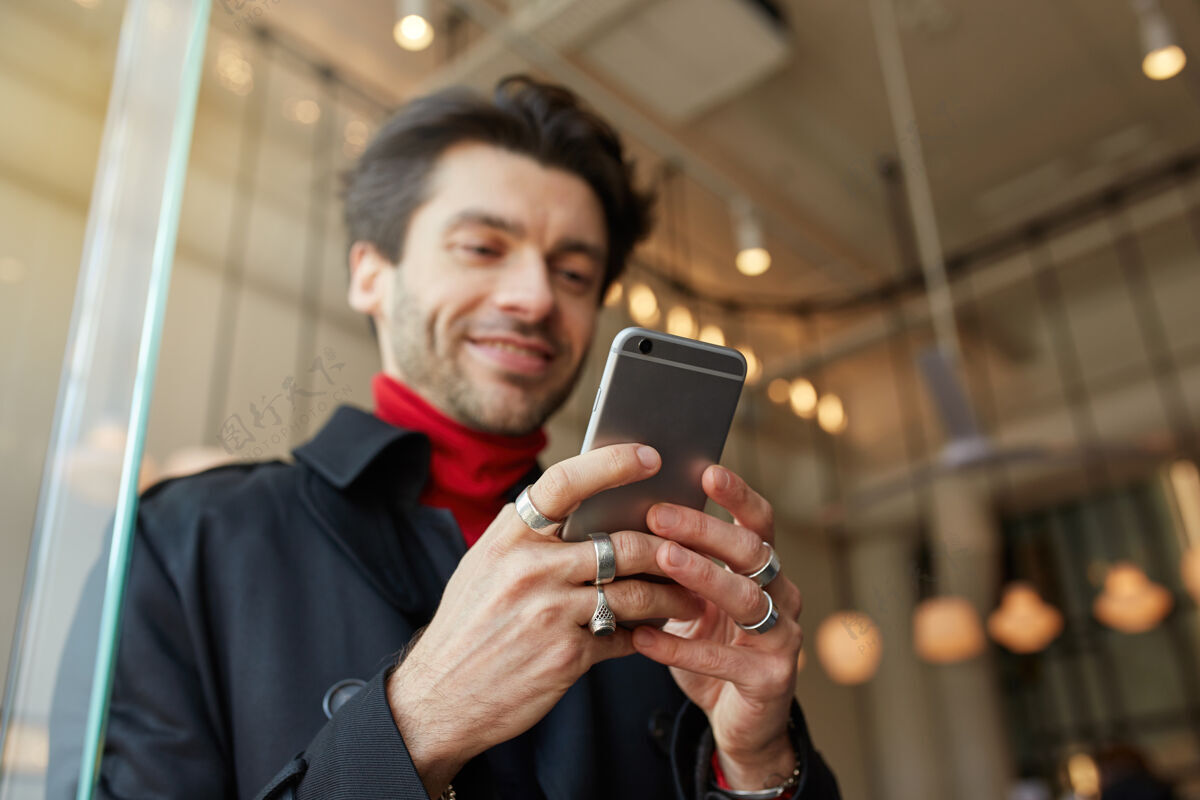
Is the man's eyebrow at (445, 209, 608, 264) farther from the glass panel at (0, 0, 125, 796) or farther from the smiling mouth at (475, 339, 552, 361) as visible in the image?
the glass panel at (0, 0, 125, 796)

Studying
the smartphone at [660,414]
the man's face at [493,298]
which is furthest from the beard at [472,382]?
the smartphone at [660,414]

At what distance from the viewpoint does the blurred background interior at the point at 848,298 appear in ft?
2.12

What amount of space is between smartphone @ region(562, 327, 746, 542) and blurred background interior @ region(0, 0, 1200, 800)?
0.13m

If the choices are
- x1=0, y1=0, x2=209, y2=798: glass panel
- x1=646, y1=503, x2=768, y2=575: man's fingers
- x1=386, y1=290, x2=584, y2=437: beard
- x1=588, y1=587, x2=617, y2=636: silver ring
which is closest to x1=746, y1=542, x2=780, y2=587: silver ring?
x1=646, y1=503, x2=768, y2=575: man's fingers

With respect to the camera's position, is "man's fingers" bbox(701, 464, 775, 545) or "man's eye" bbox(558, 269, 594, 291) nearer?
"man's fingers" bbox(701, 464, 775, 545)

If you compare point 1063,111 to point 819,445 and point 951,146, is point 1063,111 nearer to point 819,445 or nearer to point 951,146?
point 951,146

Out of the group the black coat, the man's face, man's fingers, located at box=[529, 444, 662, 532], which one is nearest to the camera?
man's fingers, located at box=[529, 444, 662, 532]

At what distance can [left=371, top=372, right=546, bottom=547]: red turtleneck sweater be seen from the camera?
718mm

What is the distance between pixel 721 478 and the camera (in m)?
0.54

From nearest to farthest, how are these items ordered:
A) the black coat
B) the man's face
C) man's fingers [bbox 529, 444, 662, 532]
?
1. man's fingers [bbox 529, 444, 662, 532]
2. the black coat
3. the man's face

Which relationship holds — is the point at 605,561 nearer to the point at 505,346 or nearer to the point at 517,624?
the point at 517,624

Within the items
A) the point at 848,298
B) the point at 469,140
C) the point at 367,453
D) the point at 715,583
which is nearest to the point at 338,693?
the point at 367,453

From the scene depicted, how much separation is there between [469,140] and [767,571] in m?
0.47

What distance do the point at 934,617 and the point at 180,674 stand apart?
4.17 m
